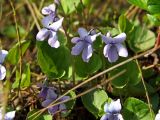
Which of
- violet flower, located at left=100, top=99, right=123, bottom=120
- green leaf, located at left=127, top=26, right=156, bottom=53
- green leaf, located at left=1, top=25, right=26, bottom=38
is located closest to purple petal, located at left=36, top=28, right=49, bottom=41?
violet flower, located at left=100, top=99, right=123, bottom=120

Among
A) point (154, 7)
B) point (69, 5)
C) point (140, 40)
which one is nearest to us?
point (154, 7)

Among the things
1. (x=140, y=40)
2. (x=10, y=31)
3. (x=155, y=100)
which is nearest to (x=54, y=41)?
(x=155, y=100)

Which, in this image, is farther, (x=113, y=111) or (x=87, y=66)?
(x=87, y=66)

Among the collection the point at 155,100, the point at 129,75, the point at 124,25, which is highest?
the point at 124,25

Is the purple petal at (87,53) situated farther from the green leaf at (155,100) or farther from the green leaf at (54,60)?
the green leaf at (155,100)

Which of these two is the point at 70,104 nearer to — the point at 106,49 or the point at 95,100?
the point at 95,100

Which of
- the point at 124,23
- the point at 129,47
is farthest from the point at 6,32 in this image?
the point at 124,23

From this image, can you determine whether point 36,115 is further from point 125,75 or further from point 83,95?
point 125,75
